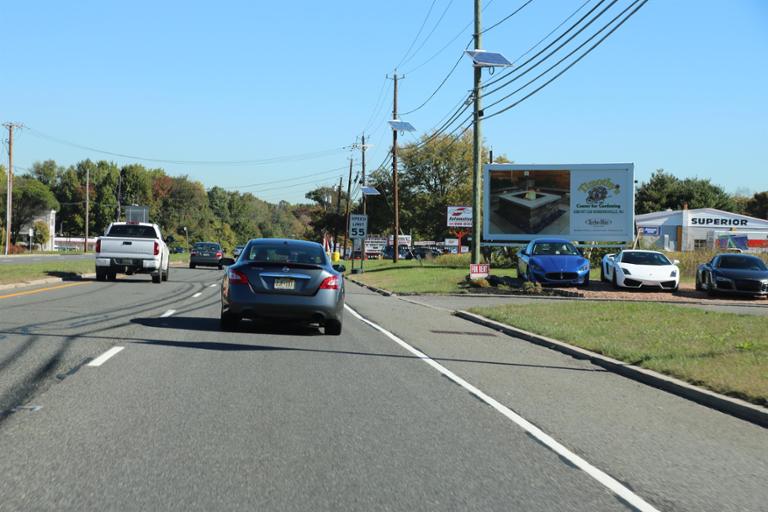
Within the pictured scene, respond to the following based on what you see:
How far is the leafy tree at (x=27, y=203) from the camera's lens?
107 meters

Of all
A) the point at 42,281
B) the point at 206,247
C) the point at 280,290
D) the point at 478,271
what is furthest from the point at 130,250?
the point at 206,247

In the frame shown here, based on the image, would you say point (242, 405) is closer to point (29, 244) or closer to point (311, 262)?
point (311, 262)

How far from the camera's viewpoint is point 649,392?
9.63 metres

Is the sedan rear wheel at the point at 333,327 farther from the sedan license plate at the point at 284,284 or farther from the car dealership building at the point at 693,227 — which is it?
the car dealership building at the point at 693,227

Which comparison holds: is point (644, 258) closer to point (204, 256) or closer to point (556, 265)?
point (556, 265)

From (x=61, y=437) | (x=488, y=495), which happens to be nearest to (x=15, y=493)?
(x=61, y=437)

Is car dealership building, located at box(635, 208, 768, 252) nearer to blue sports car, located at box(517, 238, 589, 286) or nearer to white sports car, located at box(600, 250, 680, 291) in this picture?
blue sports car, located at box(517, 238, 589, 286)

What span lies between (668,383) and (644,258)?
63.2 ft

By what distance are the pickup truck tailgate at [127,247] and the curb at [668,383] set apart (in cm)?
1665

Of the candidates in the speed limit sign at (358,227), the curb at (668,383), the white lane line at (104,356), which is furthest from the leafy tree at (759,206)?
the white lane line at (104,356)

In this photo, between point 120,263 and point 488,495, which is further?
point 120,263

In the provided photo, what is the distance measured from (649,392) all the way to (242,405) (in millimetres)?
4775

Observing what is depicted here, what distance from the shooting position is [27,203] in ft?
356

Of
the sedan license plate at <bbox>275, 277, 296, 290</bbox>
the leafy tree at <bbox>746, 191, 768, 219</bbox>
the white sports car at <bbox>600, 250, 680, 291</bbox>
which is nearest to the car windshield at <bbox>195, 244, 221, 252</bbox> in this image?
the white sports car at <bbox>600, 250, 680, 291</bbox>
